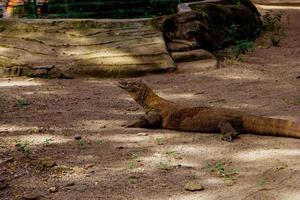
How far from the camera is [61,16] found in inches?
380

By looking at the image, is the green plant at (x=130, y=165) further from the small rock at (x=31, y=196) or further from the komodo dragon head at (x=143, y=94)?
the komodo dragon head at (x=143, y=94)

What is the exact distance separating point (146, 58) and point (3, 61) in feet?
7.29

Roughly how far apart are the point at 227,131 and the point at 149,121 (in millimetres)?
879

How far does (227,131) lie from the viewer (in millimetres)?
4957

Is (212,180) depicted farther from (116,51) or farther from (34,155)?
(116,51)

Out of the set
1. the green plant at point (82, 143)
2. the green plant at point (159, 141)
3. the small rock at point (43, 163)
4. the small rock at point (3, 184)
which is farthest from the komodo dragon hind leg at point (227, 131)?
the small rock at point (3, 184)

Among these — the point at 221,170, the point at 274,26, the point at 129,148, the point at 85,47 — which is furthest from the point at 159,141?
the point at 274,26

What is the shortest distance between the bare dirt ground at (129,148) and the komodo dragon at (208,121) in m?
0.08

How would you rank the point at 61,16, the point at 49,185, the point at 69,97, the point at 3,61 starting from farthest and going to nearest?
the point at 61,16, the point at 3,61, the point at 69,97, the point at 49,185

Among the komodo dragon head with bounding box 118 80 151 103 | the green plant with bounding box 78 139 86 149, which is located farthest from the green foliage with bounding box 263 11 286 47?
the green plant with bounding box 78 139 86 149

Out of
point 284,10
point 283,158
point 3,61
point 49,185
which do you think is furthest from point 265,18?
point 49,185

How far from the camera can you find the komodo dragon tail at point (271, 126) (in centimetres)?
472

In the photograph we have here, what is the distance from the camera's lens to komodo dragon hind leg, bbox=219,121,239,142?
4.89m

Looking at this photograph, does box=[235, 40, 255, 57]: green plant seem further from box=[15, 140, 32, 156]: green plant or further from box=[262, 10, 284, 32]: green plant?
box=[15, 140, 32, 156]: green plant
